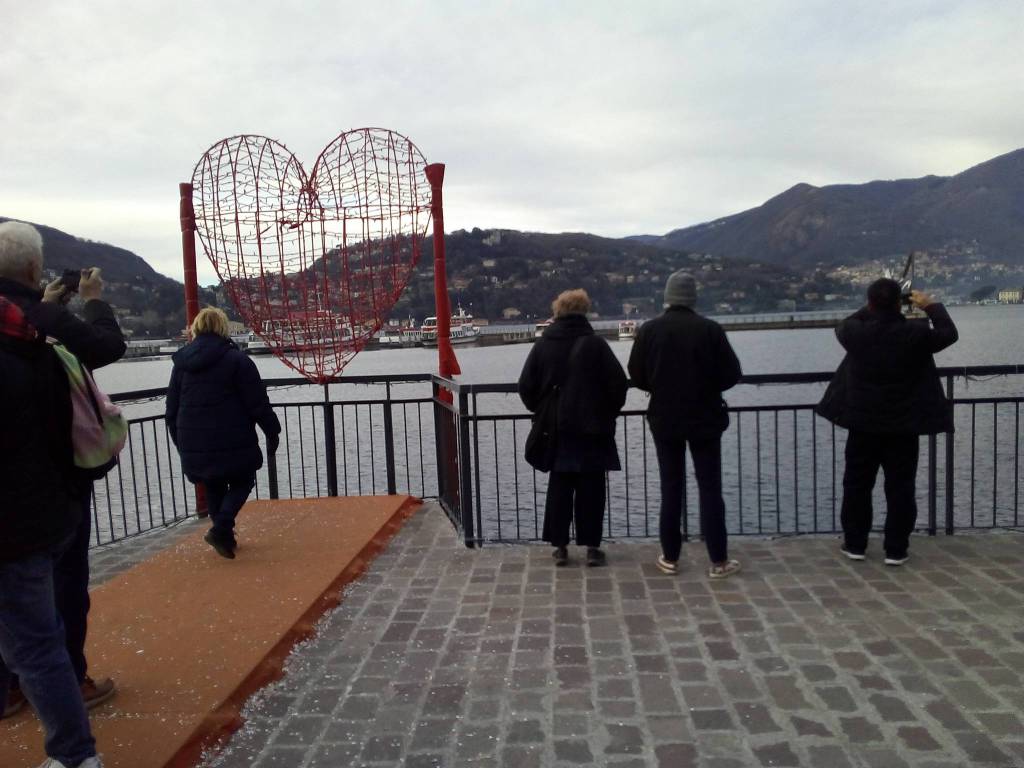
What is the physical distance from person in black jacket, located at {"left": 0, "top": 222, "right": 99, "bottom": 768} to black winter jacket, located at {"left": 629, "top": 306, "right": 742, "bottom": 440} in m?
3.10

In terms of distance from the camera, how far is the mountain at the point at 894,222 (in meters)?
62.9

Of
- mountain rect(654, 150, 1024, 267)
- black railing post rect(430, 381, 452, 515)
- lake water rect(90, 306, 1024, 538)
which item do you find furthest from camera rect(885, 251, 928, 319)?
mountain rect(654, 150, 1024, 267)

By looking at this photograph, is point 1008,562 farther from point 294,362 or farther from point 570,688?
point 294,362

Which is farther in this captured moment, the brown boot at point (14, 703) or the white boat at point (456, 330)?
the white boat at point (456, 330)

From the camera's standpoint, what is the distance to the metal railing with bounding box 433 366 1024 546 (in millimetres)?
5395

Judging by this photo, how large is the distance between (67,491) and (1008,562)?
5.01m

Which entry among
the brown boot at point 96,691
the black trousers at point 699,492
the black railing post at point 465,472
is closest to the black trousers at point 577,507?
the black trousers at point 699,492

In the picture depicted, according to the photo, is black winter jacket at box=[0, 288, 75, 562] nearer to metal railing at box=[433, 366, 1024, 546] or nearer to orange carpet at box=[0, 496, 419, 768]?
orange carpet at box=[0, 496, 419, 768]

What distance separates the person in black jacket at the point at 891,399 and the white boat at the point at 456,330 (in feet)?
12.0

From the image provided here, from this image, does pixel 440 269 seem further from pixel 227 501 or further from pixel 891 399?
pixel 891 399

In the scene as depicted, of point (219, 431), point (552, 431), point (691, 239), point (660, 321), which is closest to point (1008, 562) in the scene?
point (660, 321)

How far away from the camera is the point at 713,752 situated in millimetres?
2727

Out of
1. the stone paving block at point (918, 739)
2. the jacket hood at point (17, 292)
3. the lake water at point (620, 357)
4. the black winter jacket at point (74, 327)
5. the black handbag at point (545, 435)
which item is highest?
the jacket hood at point (17, 292)

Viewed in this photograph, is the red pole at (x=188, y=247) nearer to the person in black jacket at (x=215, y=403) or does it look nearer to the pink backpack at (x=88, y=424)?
the person in black jacket at (x=215, y=403)
